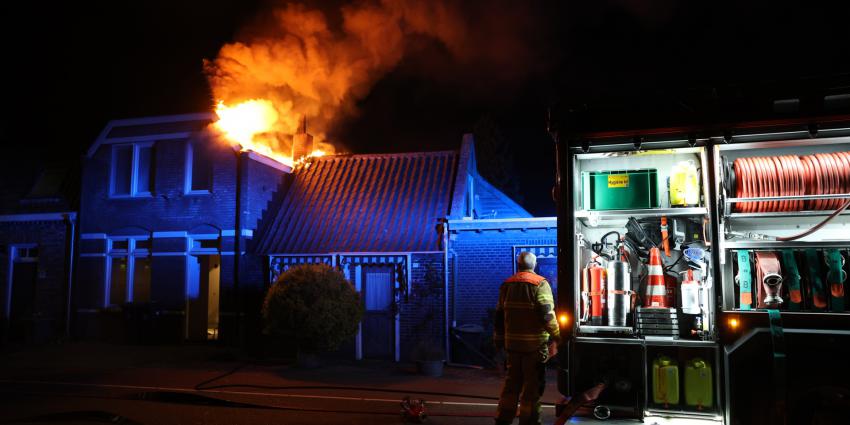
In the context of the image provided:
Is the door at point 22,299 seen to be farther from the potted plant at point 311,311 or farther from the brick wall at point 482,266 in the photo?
the brick wall at point 482,266

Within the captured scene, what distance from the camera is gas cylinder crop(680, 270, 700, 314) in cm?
618

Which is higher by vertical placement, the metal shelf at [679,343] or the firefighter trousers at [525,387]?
the metal shelf at [679,343]

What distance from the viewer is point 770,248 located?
239 inches

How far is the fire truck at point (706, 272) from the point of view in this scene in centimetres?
516

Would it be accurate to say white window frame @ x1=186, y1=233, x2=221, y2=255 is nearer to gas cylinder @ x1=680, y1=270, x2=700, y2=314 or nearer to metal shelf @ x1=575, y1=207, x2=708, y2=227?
metal shelf @ x1=575, y1=207, x2=708, y2=227

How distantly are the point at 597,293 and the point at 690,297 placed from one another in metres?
0.91

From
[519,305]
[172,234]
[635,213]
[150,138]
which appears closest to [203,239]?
[172,234]

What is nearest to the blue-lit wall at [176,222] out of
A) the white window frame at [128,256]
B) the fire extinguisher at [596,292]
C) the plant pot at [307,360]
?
the white window frame at [128,256]

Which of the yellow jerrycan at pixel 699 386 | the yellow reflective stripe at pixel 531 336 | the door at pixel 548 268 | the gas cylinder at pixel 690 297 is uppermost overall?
the door at pixel 548 268

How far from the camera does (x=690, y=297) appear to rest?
6.21 meters

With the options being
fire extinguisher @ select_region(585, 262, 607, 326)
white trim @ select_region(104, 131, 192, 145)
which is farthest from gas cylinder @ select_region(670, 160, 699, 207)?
white trim @ select_region(104, 131, 192, 145)

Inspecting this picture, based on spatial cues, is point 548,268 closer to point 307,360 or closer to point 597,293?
point 307,360

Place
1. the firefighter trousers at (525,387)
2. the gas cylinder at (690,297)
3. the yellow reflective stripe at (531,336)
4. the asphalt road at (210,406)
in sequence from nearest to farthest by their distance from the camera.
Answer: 1. the gas cylinder at (690,297)
2. the firefighter trousers at (525,387)
3. the yellow reflective stripe at (531,336)
4. the asphalt road at (210,406)

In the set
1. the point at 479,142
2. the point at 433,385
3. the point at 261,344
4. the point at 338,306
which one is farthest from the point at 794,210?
the point at 479,142
